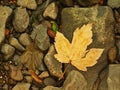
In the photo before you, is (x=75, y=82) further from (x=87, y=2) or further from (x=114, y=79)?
(x=87, y=2)

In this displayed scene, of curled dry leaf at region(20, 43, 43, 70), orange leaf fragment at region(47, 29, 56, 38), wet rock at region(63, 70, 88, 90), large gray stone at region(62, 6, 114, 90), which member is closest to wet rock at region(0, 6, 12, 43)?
curled dry leaf at region(20, 43, 43, 70)

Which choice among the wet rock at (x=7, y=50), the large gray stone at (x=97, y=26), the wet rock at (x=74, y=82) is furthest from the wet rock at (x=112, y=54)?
the wet rock at (x=7, y=50)

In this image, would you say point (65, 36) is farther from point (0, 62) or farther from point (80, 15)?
point (0, 62)

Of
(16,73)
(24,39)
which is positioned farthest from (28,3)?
(16,73)

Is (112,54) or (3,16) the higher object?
(3,16)

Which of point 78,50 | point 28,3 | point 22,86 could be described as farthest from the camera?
point 28,3

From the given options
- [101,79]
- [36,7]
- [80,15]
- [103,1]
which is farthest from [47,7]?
[101,79]

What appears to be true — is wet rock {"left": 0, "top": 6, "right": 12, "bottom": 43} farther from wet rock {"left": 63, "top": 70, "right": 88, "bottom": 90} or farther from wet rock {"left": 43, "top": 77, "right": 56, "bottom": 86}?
wet rock {"left": 63, "top": 70, "right": 88, "bottom": 90}
